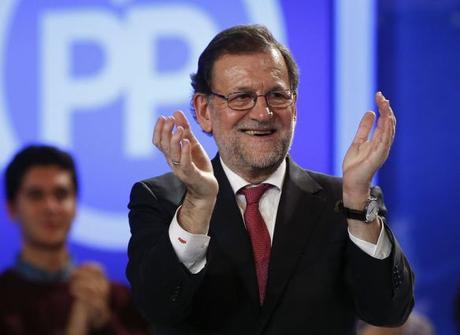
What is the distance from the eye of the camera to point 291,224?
1.76 m

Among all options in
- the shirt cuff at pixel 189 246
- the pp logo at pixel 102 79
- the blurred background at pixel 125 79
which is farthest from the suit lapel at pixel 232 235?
the pp logo at pixel 102 79

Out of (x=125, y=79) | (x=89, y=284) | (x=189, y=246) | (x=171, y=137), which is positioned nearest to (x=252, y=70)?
(x=171, y=137)

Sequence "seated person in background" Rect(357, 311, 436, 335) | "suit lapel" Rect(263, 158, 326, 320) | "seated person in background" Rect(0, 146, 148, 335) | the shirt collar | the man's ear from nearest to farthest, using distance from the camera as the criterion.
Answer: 1. "suit lapel" Rect(263, 158, 326, 320)
2. the shirt collar
3. the man's ear
4. "seated person in background" Rect(0, 146, 148, 335)
5. "seated person in background" Rect(357, 311, 436, 335)

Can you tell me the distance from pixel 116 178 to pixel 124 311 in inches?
36.3

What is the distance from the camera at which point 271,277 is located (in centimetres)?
171

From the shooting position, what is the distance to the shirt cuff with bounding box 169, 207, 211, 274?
5.27 feet

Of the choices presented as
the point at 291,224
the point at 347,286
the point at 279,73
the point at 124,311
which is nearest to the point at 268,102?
the point at 279,73

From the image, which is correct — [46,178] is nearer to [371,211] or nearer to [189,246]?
[189,246]

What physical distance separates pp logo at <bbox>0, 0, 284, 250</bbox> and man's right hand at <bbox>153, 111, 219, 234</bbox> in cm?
179

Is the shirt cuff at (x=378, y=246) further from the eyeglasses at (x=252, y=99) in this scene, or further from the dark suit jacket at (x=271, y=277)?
the eyeglasses at (x=252, y=99)

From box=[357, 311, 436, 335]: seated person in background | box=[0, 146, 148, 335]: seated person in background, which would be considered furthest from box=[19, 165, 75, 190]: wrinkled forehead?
box=[357, 311, 436, 335]: seated person in background

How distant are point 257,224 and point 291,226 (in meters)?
0.07

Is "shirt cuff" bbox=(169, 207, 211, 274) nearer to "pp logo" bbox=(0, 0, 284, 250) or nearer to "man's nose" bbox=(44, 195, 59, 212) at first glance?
"man's nose" bbox=(44, 195, 59, 212)

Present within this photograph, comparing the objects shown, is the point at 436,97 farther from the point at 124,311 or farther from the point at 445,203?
the point at 124,311
